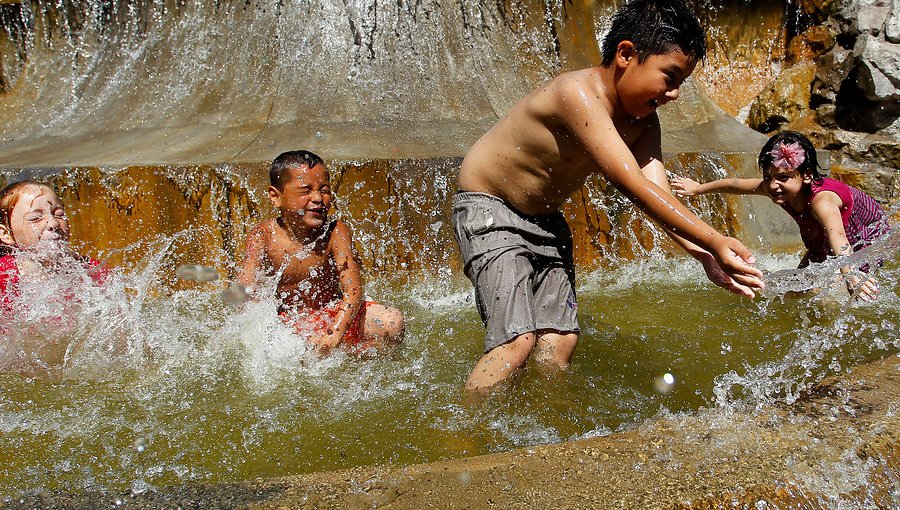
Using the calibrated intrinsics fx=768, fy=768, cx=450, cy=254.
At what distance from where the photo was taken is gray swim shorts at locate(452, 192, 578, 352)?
2574mm

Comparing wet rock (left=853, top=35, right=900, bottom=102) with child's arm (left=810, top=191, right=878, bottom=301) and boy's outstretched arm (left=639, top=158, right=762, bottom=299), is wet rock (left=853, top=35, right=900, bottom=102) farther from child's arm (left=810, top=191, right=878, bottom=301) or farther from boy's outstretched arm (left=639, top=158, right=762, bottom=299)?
boy's outstretched arm (left=639, top=158, right=762, bottom=299)

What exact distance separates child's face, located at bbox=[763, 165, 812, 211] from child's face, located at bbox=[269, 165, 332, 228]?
226 cm

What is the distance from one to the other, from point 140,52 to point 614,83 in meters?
5.29

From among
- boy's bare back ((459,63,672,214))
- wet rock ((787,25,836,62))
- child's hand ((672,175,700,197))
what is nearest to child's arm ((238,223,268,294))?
boy's bare back ((459,63,672,214))

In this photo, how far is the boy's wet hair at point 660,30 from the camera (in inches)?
93.1

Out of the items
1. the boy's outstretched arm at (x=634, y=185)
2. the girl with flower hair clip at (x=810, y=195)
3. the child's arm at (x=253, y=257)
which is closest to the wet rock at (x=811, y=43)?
the girl with flower hair clip at (x=810, y=195)

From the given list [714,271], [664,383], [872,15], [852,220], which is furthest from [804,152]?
[872,15]

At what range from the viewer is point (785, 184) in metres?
3.92

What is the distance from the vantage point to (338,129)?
580 centimetres

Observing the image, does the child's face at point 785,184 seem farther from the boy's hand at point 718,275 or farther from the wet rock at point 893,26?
the wet rock at point 893,26

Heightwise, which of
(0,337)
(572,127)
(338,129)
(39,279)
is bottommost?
(0,337)

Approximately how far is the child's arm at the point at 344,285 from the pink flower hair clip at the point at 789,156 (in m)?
2.19

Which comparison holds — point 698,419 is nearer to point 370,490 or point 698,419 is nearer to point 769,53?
point 370,490

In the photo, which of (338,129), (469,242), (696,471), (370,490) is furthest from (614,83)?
(338,129)
